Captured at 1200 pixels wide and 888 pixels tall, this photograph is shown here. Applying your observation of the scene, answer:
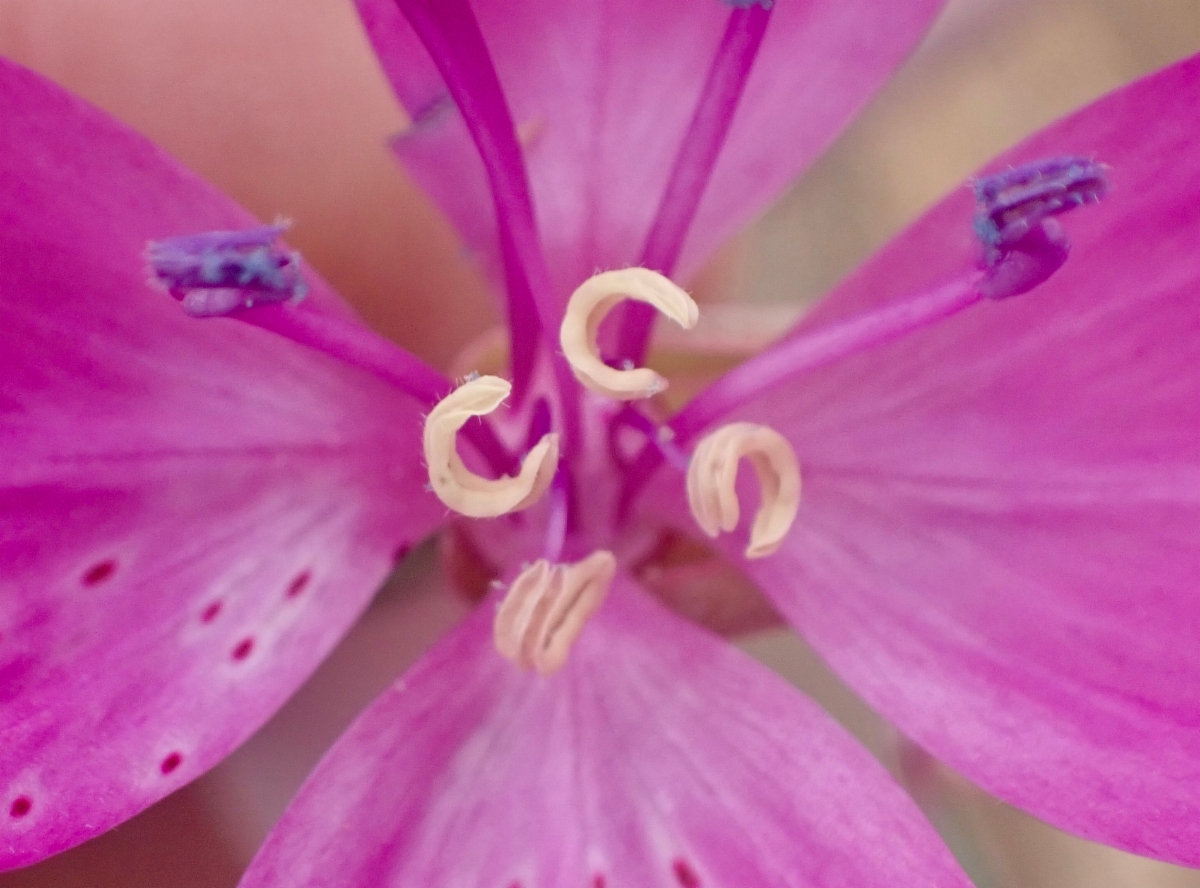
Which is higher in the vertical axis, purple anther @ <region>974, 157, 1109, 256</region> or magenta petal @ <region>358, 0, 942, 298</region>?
magenta petal @ <region>358, 0, 942, 298</region>

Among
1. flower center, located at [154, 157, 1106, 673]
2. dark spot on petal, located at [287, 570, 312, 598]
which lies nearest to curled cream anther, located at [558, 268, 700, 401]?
flower center, located at [154, 157, 1106, 673]

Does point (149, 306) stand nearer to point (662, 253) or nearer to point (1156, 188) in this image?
point (662, 253)

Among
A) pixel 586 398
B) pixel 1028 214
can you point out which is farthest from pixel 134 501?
pixel 1028 214

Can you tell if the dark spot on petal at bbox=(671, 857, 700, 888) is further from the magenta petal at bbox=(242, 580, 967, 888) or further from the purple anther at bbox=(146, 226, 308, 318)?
the purple anther at bbox=(146, 226, 308, 318)

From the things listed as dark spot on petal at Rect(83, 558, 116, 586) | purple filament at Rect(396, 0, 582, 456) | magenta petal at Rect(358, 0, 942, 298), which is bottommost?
dark spot on petal at Rect(83, 558, 116, 586)

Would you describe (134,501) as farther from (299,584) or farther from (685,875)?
(685,875)

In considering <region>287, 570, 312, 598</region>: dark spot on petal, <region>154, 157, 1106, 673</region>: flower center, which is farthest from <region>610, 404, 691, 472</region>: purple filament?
<region>287, 570, 312, 598</region>: dark spot on petal

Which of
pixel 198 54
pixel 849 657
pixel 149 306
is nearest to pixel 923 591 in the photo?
pixel 849 657
